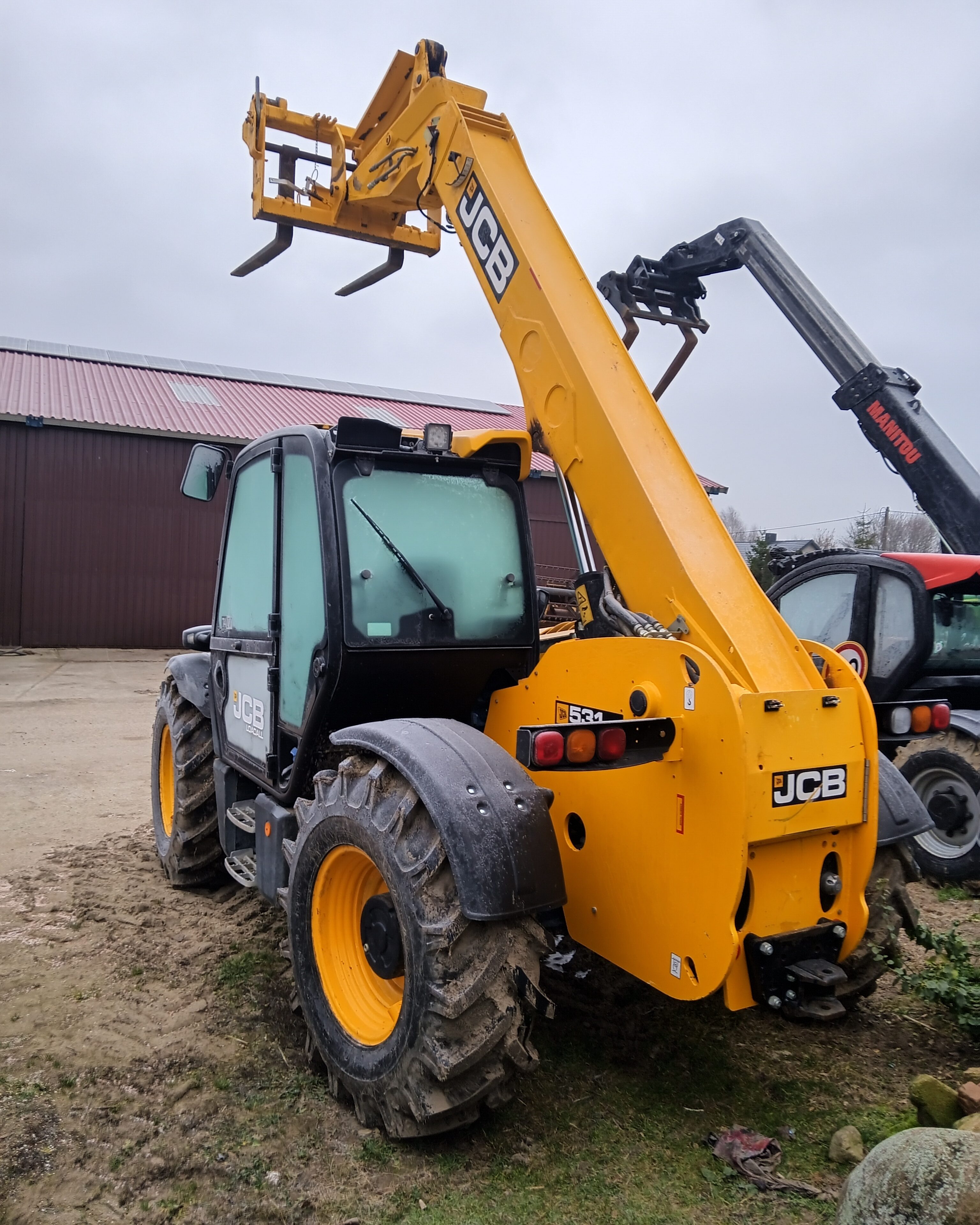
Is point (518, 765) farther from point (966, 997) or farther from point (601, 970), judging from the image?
point (966, 997)

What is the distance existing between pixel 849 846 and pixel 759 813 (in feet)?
1.69

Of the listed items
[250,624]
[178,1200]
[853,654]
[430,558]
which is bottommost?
[178,1200]

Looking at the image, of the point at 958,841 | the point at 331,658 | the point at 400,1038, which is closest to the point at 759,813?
the point at 400,1038

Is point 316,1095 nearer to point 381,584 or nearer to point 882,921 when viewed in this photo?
point 381,584

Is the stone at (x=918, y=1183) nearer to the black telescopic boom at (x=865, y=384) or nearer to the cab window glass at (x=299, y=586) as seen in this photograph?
the cab window glass at (x=299, y=586)

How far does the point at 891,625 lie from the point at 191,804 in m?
4.30

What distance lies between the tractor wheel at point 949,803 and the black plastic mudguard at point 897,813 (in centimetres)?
205

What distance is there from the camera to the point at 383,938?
2.78m

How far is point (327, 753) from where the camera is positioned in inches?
140

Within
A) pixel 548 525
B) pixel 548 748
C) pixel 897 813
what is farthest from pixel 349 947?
pixel 548 525

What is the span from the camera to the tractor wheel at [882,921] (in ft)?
10.3

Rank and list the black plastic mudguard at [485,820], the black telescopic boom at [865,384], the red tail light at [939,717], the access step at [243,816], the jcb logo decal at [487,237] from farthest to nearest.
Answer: the black telescopic boom at [865,384] < the access step at [243,816] < the jcb logo decal at [487,237] < the red tail light at [939,717] < the black plastic mudguard at [485,820]

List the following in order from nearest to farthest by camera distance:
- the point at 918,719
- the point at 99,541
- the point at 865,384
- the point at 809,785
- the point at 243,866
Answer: the point at 809,785 < the point at 918,719 < the point at 243,866 < the point at 865,384 < the point at 99,541

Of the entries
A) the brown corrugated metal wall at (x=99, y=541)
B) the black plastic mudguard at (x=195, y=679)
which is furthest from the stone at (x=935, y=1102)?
the brown corrugated metal wall at (x=99, y=541)
